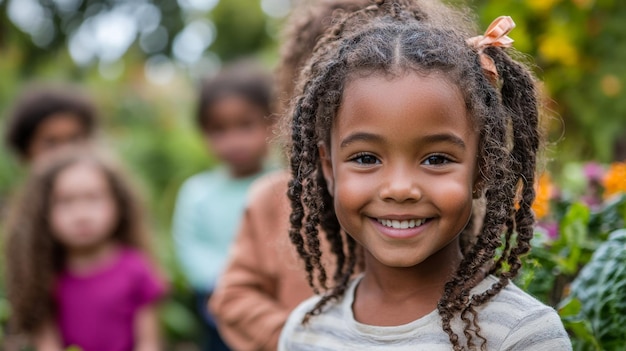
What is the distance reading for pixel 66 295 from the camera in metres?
4.07

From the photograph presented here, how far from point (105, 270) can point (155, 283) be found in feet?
0.85

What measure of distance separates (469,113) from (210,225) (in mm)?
2765

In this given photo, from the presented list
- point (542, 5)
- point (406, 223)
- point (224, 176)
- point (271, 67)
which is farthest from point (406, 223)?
point (271, 67)

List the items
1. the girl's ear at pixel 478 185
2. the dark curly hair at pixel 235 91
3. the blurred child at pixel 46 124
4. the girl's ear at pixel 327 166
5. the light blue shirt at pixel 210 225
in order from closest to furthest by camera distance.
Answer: the girl's ear at pixel 478 185 < the girl's ear at pixel 327 166 < the light blue shirt at pixel 210 225 < the dark curly hair at pixel 235 91 < the blurred child at pixel 46 124

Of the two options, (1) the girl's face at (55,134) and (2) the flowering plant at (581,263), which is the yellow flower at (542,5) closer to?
(2) the flowering plant at (581,263)

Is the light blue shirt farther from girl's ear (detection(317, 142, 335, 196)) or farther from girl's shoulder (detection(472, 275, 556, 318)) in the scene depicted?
girl's shoulder (detection(472, 275, 556, 318))

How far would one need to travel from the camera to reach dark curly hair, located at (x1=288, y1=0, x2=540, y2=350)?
170cm

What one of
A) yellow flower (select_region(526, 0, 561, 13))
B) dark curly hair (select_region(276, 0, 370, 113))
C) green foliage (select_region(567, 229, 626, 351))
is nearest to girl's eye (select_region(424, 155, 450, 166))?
green foliage (select_region(567, 229, 626, 351))

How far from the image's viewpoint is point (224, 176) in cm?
456

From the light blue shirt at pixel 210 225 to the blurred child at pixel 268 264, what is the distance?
50.7 inches

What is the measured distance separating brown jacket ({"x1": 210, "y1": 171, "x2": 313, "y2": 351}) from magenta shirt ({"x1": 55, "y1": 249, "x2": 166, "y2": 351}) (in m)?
1.39

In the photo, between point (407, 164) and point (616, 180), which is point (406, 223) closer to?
→ point (407, 164)

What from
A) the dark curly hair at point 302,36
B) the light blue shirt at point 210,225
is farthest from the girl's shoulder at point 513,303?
the light blue shirt at point 210,225

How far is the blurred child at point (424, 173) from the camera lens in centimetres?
166
